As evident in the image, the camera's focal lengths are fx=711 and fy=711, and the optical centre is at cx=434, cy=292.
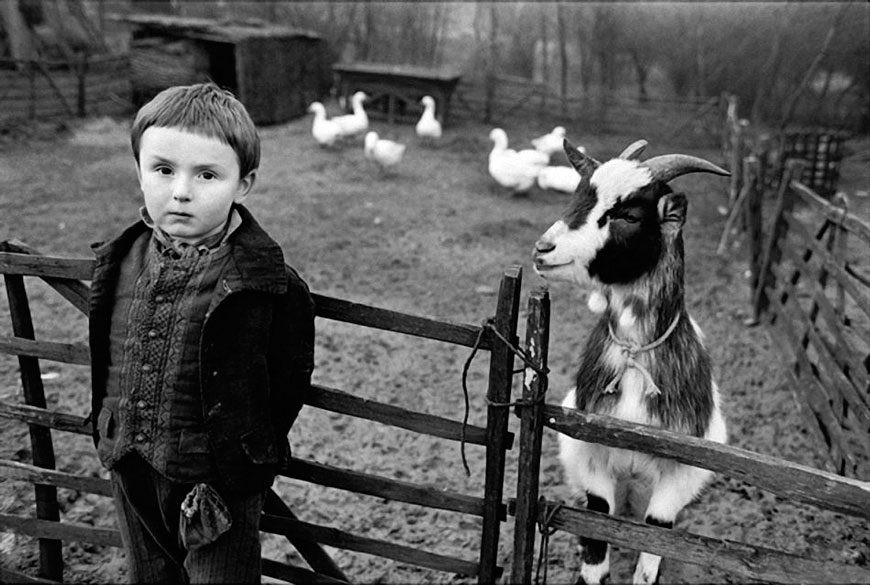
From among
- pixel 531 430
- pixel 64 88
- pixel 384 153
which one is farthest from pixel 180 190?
pixel 64 88

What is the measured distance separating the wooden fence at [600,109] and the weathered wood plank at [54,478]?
42.3ft

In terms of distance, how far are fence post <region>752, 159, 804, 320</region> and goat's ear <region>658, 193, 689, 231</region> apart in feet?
13.9

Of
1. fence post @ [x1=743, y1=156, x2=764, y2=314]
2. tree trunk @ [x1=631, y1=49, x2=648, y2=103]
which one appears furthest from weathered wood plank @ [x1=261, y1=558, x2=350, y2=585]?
tree trunk @ [x1=631, y1=49, x2=648, y2=103]

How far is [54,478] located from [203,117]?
185 cm

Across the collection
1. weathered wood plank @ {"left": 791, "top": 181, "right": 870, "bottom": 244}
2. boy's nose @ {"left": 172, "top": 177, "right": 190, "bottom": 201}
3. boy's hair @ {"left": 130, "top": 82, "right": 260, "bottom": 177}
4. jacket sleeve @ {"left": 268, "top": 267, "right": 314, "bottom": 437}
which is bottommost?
weathered wood plank @ {"left": 791, "top": 181, "right": 870, "bottom": 244}

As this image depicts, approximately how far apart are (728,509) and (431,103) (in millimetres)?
10092

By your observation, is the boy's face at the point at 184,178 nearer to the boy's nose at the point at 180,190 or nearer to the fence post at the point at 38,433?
the boy's nose at the point at 180,190

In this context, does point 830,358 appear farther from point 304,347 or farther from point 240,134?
point 240,134

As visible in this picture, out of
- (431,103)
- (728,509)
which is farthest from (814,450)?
(431,103)

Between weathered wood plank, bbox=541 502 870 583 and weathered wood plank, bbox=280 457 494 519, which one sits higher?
weathered wood plank, bbox=541 502 870 583

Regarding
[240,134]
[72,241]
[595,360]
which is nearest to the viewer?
[240,134]

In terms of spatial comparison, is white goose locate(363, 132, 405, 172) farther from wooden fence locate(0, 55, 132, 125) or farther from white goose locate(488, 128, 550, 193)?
wooden fence locate(0, 55, 132, 125)

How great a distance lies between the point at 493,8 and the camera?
16.6 m

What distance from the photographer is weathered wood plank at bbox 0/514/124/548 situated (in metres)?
2.90
